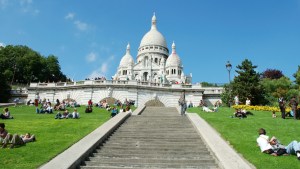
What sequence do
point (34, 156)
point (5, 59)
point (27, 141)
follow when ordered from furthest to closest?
1. point (5, 59)
2. point (27, 141)
3. point (34, 156)

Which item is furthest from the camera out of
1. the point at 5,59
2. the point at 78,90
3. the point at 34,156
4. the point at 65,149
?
the point at 5,59

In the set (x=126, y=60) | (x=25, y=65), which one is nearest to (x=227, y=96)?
(x=25, y=65)

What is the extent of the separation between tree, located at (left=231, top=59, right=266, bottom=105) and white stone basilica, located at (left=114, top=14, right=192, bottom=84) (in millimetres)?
47012

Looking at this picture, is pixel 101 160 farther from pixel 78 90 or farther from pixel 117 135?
pixel 78 90

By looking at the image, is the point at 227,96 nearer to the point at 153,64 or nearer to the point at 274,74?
the point at 274,74

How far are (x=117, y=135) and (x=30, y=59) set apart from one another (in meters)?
57.3

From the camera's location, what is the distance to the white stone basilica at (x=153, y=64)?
3642 inches

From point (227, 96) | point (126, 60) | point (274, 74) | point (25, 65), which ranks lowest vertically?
point (227, 96)

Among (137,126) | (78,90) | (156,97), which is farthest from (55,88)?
(137,126)

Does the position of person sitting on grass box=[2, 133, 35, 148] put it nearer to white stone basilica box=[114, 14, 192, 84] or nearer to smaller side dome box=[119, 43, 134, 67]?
white stone basilica box=[114, 14, 192, 84]

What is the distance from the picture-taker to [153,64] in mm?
96625

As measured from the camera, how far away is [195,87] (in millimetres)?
46219

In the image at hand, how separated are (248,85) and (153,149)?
27774 millimetres

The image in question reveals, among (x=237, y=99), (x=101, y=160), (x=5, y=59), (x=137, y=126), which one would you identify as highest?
(x=5, y=59)
